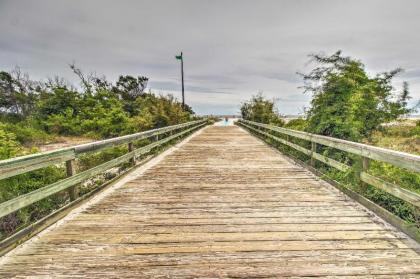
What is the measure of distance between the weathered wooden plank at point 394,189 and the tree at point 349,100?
2280mm

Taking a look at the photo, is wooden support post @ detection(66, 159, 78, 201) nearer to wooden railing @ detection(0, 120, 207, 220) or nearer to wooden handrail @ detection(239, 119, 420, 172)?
wooden railing @ detection(0, 120, 207, 220)

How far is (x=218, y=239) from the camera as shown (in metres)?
2.71

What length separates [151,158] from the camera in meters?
7.67

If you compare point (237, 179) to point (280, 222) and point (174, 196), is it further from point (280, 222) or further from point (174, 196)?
point (280, 222)

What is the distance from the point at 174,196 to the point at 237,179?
1550mm

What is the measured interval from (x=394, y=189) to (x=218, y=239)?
7.17ft

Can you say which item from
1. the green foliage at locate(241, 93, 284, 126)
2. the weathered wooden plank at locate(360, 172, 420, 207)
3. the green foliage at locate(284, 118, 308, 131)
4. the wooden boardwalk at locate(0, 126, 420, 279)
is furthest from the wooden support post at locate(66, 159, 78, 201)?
the green foliage at locate(241, 93, 284, 126)

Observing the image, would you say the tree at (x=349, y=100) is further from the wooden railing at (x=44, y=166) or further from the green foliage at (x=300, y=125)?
the wooden railing at (x=44, y=166)

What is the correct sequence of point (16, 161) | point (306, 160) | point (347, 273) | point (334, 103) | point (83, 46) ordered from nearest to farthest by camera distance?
point (347, 273) → point (16, 161) → point (334, 103) → point (306, 160) → point (83, 46)

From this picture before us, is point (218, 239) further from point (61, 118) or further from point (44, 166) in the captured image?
point (61, 118)

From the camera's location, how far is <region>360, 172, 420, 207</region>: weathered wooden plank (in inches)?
111

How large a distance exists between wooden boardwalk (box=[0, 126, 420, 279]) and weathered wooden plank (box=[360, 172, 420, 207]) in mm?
379

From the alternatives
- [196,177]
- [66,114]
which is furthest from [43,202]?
[66,114]

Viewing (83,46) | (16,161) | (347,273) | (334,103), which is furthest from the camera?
(83,46)
